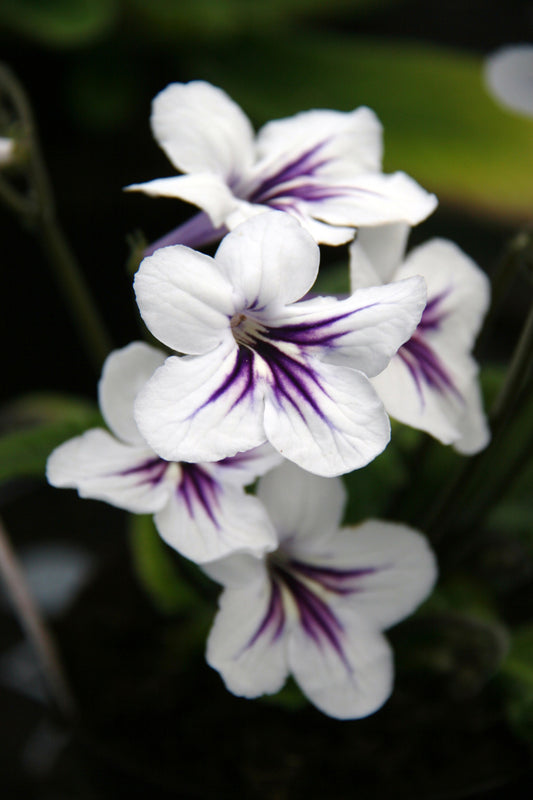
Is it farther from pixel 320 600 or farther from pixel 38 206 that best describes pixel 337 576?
pixel 38 206

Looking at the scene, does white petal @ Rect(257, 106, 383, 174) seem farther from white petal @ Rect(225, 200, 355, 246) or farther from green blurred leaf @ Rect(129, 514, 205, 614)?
green blurred leaf @ Rect(129, 514, 205, 614)

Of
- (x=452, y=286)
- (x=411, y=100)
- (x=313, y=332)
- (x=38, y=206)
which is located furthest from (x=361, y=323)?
(x=411, y=100)

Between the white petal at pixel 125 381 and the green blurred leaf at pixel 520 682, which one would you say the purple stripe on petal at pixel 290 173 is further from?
the green blurred leaf at pixel 520 682

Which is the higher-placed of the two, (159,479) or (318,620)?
(159,479)

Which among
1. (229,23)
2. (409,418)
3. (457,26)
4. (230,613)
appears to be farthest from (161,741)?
(457,26)

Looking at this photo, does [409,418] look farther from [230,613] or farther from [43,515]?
[43,515]

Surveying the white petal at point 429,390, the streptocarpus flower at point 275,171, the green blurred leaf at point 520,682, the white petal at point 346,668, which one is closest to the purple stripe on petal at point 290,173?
the streptocarpus flower at point 275,171

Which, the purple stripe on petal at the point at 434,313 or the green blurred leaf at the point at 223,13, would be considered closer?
the purple stripe on petal at the point at 434,313

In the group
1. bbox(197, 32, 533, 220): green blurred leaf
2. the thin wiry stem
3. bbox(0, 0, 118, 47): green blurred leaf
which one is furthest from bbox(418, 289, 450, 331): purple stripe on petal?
bbox(0, 0, 118, 47): green blurred leaf
